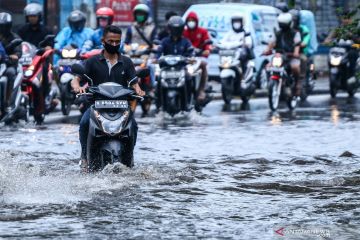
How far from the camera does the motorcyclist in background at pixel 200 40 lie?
76.0 ft

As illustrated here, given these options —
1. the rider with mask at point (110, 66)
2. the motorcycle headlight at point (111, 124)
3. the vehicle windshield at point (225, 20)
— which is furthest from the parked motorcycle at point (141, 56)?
the motorcycle headlight at point (111, 124)

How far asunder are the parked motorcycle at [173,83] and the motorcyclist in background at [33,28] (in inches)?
80.1

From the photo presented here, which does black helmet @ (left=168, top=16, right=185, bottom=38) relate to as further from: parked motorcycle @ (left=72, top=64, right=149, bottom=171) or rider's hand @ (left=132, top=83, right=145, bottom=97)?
parked motorcycle @ (left=72, top=64, right=149, bottom=171)

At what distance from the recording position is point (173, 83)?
856 inches

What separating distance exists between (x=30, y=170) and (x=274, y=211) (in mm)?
3327

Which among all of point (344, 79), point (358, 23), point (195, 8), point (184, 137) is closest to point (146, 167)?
point (358, 23)

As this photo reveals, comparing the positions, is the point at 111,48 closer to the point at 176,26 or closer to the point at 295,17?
the point at 176,26

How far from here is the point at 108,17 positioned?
73.2 ft

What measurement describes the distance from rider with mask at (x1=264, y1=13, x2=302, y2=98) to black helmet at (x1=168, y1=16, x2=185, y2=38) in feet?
10.5

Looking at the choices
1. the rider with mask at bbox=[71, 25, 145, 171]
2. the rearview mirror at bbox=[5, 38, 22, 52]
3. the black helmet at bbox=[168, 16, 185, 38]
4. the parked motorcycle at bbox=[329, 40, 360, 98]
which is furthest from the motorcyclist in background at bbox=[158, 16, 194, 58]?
the rider with mask at bbox=[71, 25, 145, 171]

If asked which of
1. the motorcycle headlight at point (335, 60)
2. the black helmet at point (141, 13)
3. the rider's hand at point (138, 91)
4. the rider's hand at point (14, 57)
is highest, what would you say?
the black helmet at point (141, 13)

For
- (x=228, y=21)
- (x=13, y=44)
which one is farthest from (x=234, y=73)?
(x=13, y=44)

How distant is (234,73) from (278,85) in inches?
68.6

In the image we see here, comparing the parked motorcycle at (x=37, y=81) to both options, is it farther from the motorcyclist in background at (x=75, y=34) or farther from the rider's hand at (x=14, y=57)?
the motorcyclist in background at (x=75, y=34)
